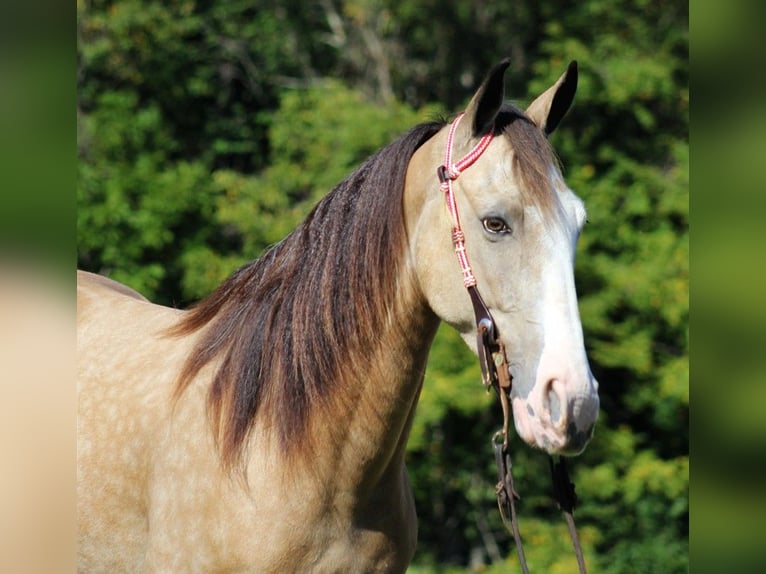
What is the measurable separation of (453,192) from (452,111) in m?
6.65

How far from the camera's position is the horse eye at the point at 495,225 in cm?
221

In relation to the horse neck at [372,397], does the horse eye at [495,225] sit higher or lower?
higher

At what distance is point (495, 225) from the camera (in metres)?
2.23

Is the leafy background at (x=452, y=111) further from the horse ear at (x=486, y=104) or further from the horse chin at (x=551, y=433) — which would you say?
the horse chin at (x=551, y=433)

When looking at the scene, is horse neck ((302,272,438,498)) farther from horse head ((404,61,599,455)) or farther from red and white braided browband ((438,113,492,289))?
red and white braided browband ((438,113,492,289))

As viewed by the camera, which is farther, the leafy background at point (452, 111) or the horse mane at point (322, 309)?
the leafy background at point (452, 111)

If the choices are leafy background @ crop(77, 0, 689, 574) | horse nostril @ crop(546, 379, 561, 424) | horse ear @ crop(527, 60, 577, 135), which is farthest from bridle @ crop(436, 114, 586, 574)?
leafy background @ crop(77, 0, 689, 574)

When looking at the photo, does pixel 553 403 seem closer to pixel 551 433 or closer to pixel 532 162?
pixel 551 433

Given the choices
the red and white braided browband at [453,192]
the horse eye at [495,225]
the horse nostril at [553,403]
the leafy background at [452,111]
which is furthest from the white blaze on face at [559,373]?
the leafy background at [452,111]

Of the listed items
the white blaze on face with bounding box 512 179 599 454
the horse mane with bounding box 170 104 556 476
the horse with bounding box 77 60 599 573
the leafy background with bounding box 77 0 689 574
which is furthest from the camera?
the leafy background with bounding box 77 0 689 574

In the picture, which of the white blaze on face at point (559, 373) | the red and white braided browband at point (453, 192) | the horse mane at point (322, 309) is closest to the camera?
the white blaze on face at point (559, 373)

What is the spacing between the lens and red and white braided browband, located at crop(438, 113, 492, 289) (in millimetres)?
2271

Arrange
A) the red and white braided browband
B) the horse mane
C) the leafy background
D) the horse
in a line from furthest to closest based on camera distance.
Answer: the leafy background → the horse mane → the red and white braided browband → the horse

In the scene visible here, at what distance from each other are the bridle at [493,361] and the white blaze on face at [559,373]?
0.08 metres
